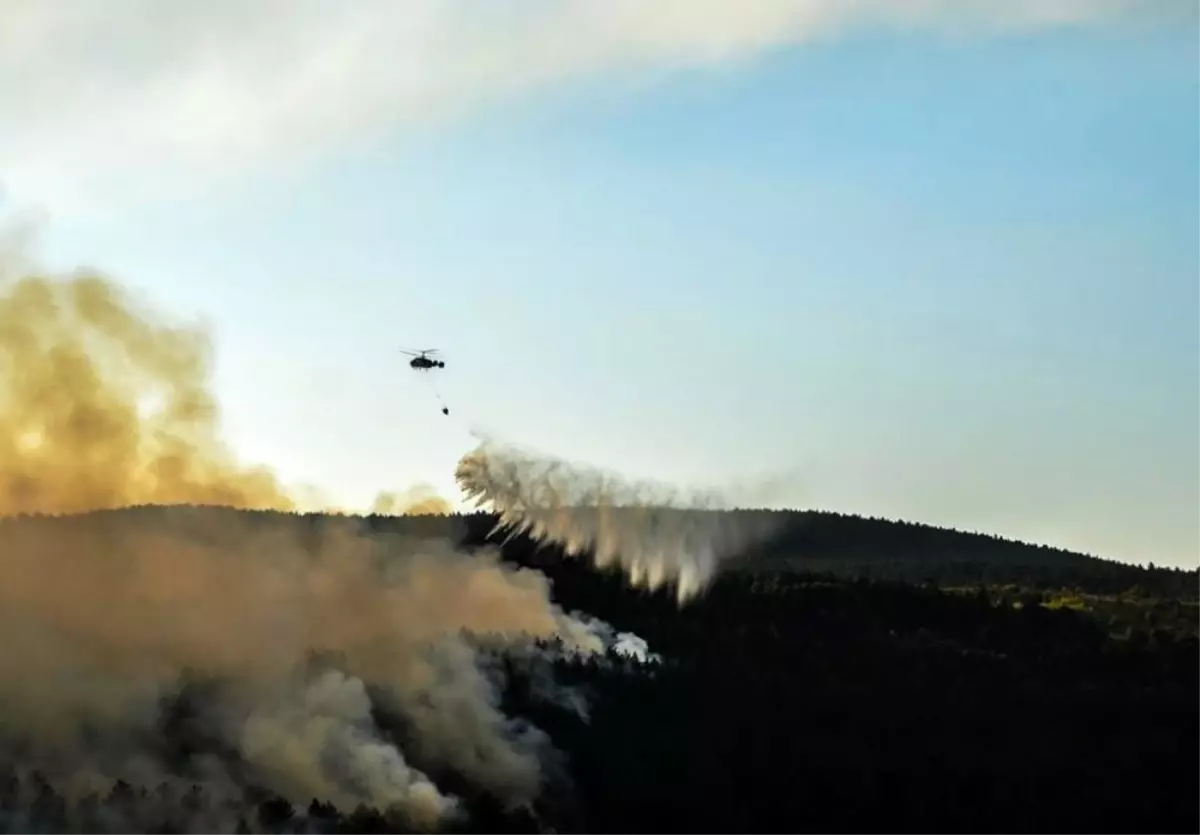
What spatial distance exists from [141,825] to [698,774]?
189ft

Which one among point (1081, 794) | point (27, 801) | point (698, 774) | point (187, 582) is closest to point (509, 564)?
point (698, 774)

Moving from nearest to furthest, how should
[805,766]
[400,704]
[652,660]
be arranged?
[400,704] < [805,766] < [652,660]

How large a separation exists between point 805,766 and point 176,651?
61.5 metres

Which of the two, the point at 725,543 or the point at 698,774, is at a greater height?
the point at 725,543

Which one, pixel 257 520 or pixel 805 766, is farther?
pixel 805 766

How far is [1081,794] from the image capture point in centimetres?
15512

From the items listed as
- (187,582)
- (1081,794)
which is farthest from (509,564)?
(1081,794)

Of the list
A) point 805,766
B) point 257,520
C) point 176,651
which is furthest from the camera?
point 805,766

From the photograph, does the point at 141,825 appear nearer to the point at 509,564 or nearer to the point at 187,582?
the point at 187,582

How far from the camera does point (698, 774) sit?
14025 centimetres

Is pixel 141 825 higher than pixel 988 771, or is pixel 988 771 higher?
pixel 988 771

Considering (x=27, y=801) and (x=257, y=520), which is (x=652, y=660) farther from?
(x=27, y=801)

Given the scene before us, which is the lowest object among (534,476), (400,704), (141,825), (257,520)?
(141,825)

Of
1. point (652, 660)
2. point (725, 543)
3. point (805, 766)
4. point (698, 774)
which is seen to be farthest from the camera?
point (725, 543)
